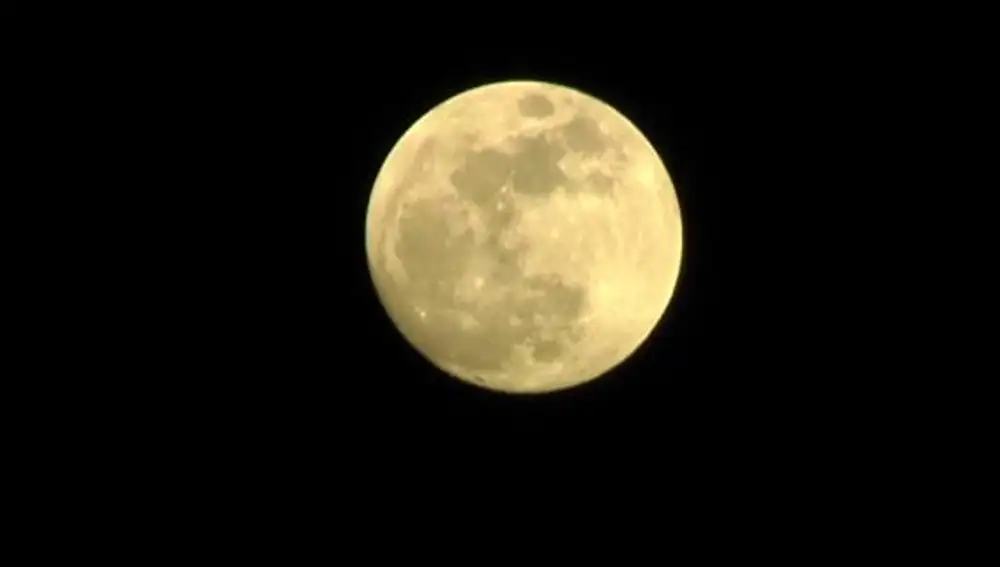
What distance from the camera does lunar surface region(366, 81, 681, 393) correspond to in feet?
20.3

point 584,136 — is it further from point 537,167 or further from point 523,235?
point 523,235

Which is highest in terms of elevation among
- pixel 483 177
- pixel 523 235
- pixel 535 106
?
pixel 535 106

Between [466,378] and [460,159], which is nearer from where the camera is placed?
[460,159]

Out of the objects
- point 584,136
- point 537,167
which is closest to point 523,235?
point 537,167

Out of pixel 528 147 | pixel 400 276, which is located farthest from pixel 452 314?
pixel 528 147

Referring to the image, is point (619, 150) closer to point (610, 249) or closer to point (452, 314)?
point (610, 249)

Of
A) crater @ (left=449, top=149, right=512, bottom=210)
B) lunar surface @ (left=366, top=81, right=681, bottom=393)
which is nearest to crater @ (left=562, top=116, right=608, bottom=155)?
lunar surface @ (left=366, top=81, right=681, bottom=393)

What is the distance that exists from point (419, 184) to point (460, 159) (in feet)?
0.62

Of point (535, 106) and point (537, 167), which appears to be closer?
point (537, 167)

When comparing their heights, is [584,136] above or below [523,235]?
above

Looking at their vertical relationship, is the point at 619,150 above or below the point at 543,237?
above

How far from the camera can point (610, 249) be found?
628cm

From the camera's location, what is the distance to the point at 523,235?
615 cm

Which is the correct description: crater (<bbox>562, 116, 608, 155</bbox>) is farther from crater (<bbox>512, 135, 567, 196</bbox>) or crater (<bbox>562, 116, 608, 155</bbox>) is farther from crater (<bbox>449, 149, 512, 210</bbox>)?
crater (<bbox>449, 149, 512, 210</bbox>)
